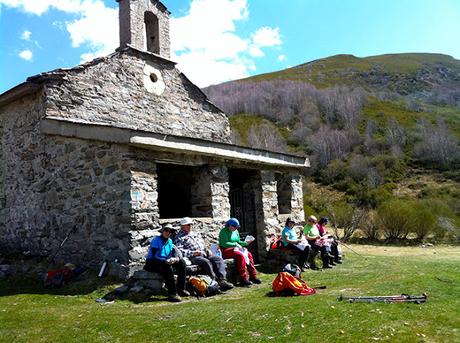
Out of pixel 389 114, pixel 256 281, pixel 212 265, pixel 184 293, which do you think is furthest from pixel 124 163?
pixel 389 114

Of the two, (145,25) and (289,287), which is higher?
(145,25)

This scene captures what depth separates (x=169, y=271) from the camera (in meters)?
6.66

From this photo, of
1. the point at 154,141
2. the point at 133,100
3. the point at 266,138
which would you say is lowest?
the point at 154,141

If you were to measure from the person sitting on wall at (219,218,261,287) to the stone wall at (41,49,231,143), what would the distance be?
2681mm

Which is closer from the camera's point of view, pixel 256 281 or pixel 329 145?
pixel 256 281

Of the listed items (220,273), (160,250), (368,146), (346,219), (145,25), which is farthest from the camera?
(368,146)

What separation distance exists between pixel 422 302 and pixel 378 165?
33.1 meters

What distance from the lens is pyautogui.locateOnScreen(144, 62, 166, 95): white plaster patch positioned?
39.1ft

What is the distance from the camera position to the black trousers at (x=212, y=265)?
289 inches

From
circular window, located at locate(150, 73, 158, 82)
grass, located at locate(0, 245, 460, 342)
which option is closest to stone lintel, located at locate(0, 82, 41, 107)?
circular window, located at locate(150, 73, 158, 82)

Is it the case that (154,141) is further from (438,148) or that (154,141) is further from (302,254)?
(438,148)

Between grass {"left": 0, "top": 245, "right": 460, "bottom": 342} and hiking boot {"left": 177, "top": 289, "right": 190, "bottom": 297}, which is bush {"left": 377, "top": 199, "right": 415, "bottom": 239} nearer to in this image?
grass {"left": 0, "top": 245, "right": 460, "bottom": 342}

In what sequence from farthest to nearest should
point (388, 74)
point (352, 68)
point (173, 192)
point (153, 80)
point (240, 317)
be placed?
1. point (352, 68)
2. point (388, 74)
3. point (153, 80)
4. point (173, 192)
5. point (240, 317)

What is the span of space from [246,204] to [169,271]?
4335 millimetres
